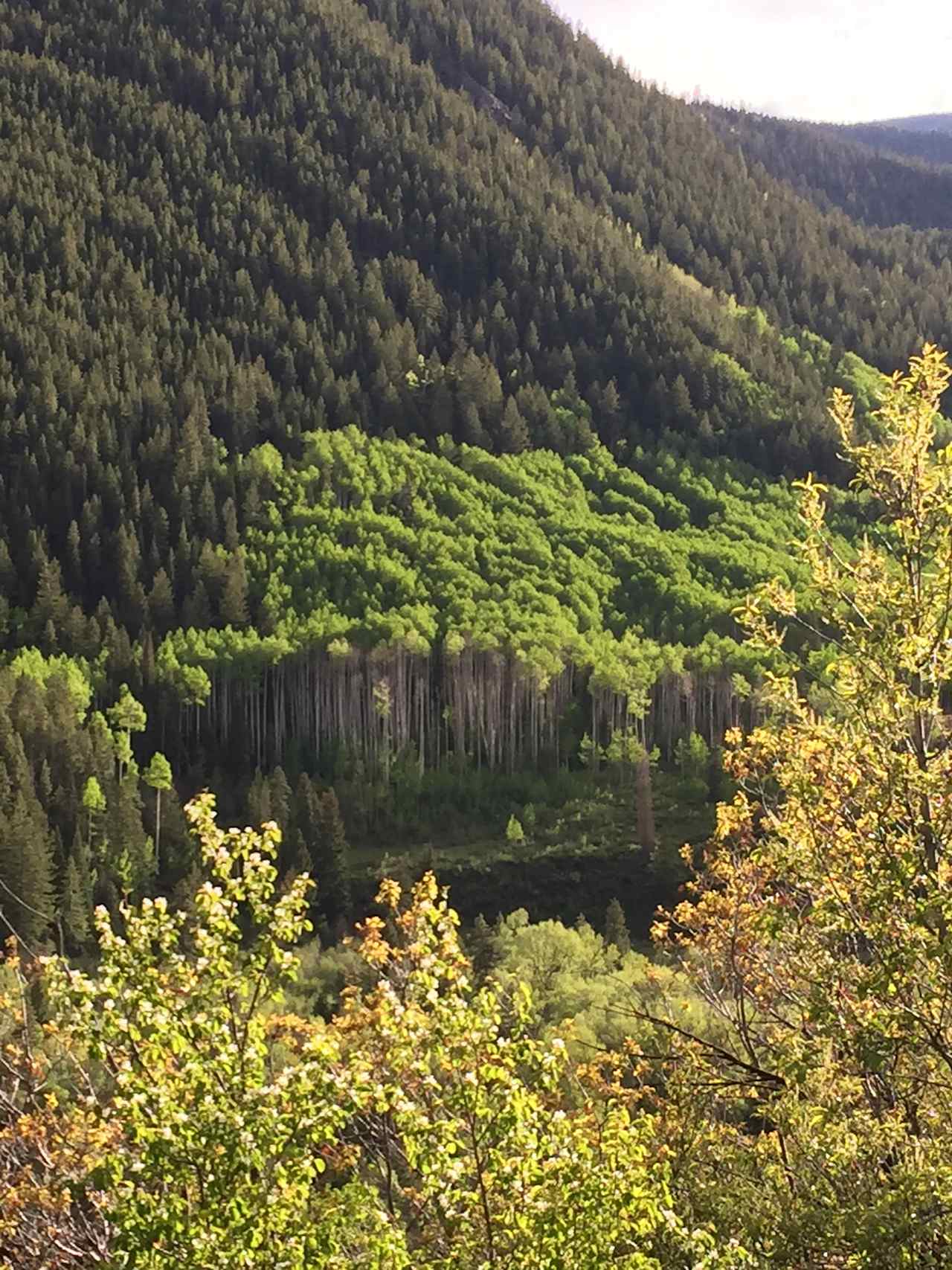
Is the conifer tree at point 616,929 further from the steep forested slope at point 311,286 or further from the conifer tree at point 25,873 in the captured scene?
the steep forested slope at point 311,286

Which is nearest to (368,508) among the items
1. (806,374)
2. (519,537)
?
(519,537)

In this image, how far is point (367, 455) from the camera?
121062 millimetres

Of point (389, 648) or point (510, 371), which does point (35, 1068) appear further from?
point (510, 371)

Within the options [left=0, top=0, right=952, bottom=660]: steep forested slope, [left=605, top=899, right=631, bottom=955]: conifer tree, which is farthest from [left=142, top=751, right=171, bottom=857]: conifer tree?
[left=605, top=899, right=631, bottom=955]: conifer tree

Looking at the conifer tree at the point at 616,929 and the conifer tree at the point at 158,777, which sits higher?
the conifer tree at the point at 158,777

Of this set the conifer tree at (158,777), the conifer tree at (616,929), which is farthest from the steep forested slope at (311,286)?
the conifer tree at (616,929)

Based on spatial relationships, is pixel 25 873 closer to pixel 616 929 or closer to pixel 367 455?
pixel 616 929

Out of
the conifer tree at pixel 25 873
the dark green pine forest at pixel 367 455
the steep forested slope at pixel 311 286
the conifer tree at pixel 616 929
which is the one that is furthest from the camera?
the steep forested slope at pixel 311 286

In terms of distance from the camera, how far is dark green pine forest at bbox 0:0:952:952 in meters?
83.1

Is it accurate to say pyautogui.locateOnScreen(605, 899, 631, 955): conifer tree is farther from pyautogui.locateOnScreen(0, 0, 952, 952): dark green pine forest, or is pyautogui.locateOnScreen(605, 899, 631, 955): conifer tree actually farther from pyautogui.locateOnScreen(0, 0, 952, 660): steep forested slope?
pyautogui.locateOnScreen(0, 0, 952, 660): steep forested slope

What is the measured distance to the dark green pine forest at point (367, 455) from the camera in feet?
273

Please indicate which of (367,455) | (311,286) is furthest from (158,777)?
(311,286)

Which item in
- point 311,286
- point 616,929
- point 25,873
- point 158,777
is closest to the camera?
point 616,929

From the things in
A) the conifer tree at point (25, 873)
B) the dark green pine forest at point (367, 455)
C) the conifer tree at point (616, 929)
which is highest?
the dark green pine forest at point (367, 455)
